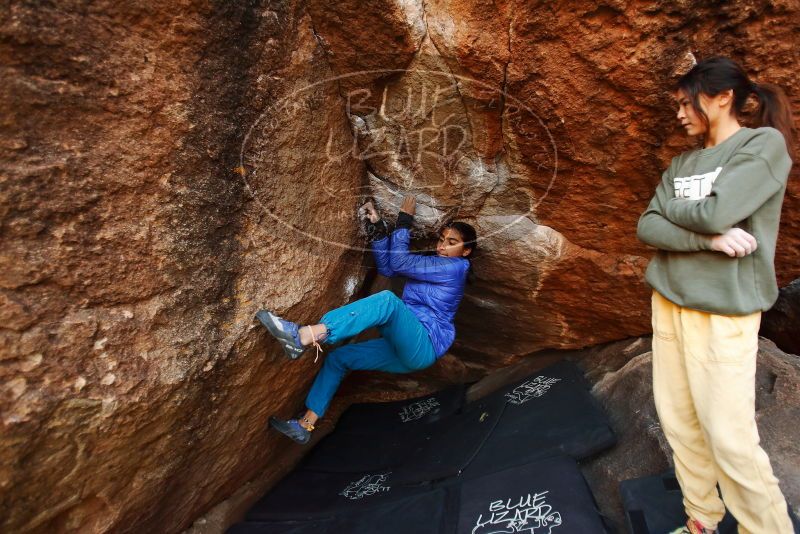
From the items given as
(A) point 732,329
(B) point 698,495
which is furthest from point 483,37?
(B) point 698,495

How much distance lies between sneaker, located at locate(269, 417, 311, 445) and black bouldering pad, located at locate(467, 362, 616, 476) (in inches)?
34.9

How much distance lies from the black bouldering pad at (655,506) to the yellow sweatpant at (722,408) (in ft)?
0.96

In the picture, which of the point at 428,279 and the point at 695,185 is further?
the point at 428,279

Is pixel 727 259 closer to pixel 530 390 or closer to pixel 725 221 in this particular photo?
pixel 725 221

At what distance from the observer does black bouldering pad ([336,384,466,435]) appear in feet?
11.2

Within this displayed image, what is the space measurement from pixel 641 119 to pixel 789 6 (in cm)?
56

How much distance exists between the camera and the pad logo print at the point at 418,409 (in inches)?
137

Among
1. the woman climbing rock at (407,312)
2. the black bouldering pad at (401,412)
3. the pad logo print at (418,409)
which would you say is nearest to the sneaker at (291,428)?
the woman climbing rock at (407,312)

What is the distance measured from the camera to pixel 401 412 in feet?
11.7

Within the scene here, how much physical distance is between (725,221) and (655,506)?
129 cm

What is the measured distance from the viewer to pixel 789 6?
1.69 m

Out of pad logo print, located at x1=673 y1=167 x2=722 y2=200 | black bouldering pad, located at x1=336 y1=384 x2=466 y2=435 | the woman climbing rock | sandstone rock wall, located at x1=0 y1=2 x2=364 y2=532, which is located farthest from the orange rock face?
black bouldering pad, located at x1=336 y1=384 x2=466 y2=435

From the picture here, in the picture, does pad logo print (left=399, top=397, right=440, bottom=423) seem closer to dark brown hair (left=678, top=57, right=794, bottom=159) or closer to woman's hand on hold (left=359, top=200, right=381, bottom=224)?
woman's hand on hold (left=359, top=200, right=381, bottom=224)

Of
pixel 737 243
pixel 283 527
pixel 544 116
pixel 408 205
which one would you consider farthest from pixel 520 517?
pixel 544 116
